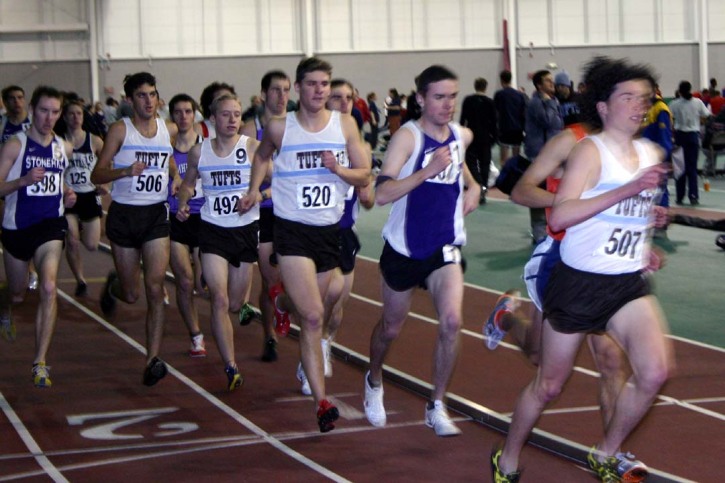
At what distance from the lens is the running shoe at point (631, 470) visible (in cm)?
511

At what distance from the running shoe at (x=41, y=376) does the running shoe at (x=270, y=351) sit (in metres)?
1.76

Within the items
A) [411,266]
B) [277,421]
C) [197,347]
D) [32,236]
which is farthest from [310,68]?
[197,347]

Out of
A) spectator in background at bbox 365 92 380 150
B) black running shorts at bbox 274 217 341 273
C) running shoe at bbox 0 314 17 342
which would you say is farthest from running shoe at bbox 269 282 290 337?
spectator in background at bbox 365 92 380 150

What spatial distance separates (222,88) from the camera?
30.4ft

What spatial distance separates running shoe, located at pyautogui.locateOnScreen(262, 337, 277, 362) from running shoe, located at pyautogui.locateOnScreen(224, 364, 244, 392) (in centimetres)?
108

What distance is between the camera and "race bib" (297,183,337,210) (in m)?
6.82

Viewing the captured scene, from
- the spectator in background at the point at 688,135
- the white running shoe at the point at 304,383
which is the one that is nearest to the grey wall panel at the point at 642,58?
the spectator in background at the point at 688,135

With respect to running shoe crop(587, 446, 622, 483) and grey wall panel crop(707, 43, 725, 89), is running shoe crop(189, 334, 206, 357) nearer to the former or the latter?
running shoe crop(587, 446, 622, 483)

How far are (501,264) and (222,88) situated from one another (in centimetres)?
522

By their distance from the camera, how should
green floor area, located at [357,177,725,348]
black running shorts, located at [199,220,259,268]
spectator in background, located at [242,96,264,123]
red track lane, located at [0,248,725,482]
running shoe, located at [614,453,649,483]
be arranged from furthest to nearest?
green floor area, located at [357,177,725,348] < spectator in background, located at [242,96,264,123] < black running shorts, located at [199,220,259,268] < red track lane, located at [0,248,725,482] < running shoe, located at [614,453,649,483]

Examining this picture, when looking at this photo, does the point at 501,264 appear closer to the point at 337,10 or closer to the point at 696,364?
the point at 696,364

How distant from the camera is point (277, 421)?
7.00 meters

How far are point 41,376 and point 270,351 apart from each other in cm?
186

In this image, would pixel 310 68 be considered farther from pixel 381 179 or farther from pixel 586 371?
pixel 586 371
